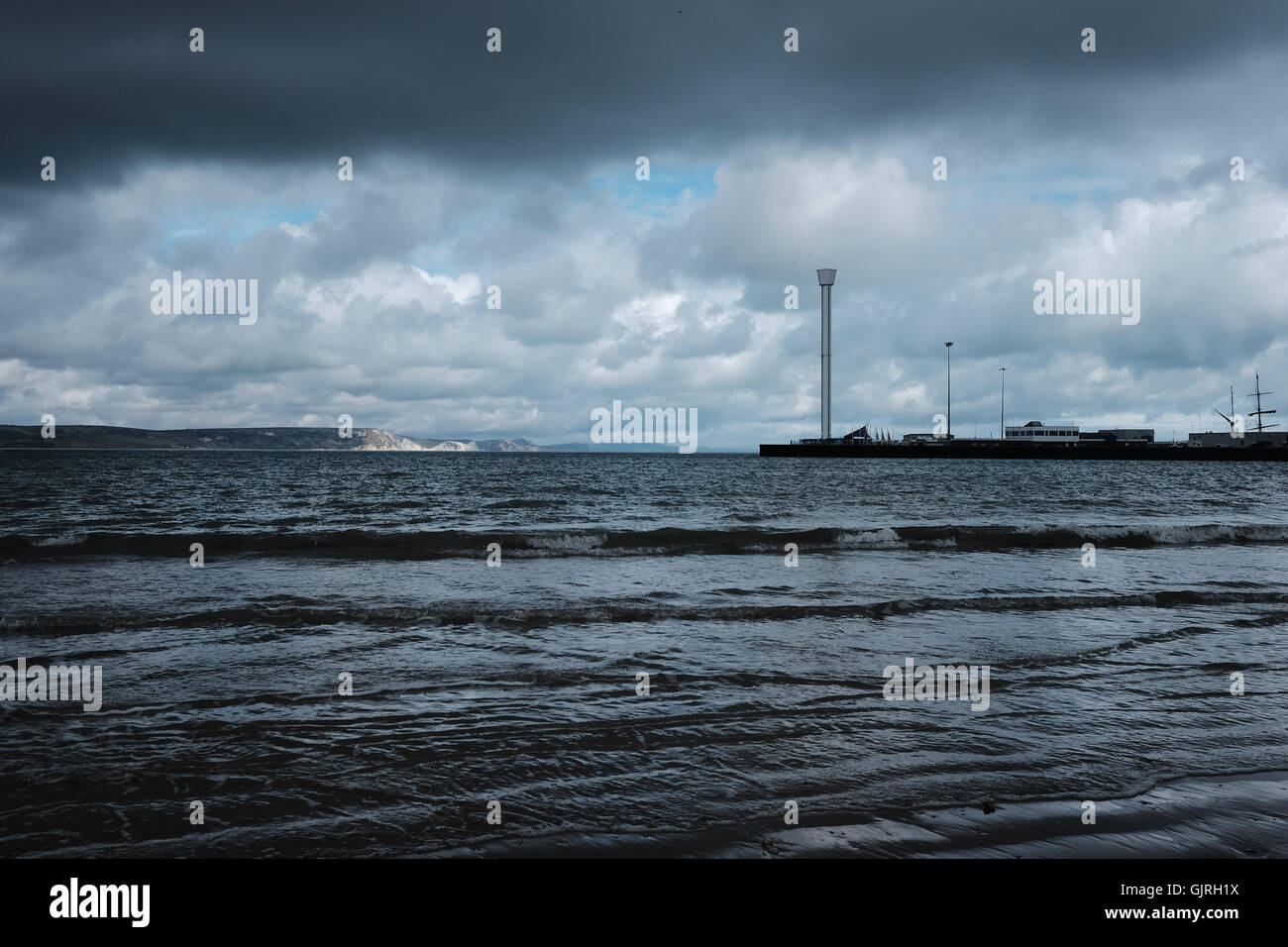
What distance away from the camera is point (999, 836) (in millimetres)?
4672

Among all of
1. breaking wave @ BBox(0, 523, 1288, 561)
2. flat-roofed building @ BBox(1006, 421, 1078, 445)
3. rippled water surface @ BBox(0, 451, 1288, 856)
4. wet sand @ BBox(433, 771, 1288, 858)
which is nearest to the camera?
wet sand @ BBox(433, 771, 1288, 858)

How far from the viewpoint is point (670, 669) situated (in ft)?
28.9

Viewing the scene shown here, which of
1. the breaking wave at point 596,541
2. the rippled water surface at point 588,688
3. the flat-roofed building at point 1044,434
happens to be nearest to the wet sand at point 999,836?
the rippled water surface at point 588,688

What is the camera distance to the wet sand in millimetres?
4453

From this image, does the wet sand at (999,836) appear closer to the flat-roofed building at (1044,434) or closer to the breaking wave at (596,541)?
the breaking wave at (596,541)

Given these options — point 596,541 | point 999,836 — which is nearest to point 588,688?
point 999,836

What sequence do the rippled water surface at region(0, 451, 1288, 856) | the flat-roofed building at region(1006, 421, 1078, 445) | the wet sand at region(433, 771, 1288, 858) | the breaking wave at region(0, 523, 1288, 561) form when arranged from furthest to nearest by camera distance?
1. the flat-roofed building at region(1006, 421, 1078, 445)
2. the breaking wave at region(0, 523, 1288, 561)
3. the rippled water surface at region(0, 451, 1288, 856)
4. the wet sand at region(433, 771, 1288, 858)

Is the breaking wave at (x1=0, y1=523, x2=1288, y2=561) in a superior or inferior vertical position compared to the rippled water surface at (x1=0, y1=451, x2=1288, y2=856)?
superior

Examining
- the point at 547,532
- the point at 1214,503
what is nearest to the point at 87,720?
the point at 547,532

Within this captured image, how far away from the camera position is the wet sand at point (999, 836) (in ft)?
14.6

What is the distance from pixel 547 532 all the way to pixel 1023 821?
68.0ft

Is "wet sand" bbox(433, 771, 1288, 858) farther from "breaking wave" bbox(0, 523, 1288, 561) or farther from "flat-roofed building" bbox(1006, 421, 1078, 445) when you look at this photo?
"flat-roofed building" bbox(1006, 421, 1078, 445)

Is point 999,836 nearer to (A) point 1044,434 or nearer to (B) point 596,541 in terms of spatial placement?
(B) point 596,541

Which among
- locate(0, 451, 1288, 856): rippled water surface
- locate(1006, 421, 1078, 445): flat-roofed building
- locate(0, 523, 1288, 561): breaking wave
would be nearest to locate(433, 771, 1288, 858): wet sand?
locate(0, 451, 1288, 856): rippled water surface
